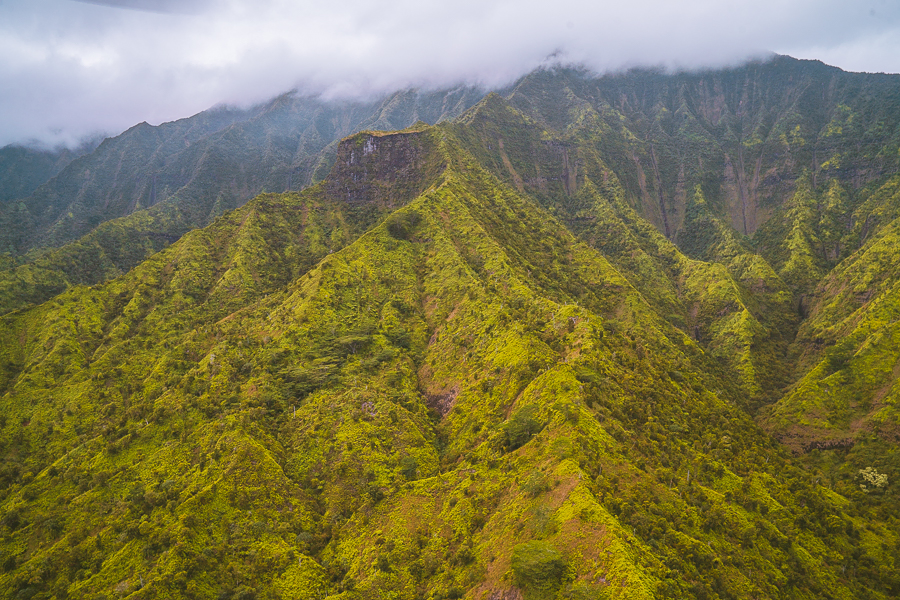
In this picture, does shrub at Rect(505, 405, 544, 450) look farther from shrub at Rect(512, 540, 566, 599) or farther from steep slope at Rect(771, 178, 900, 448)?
steep slope at Rect(771, 178, 900, 448)

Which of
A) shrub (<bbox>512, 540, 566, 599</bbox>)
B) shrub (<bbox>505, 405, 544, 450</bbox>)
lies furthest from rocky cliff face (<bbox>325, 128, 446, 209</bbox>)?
shrub (<bbox>512, 540, 566, 599</bbox>)

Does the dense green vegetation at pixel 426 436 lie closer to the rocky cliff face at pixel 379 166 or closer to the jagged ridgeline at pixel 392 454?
the jagged ridgeline at pixel 392 454

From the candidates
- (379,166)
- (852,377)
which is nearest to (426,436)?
(852,377)

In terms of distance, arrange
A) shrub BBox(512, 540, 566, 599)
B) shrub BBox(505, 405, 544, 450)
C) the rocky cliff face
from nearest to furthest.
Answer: shrub BBox(512, 540, 566, 599) < shrub BBox(505, 405, 544, 450) < the rocky cliff face

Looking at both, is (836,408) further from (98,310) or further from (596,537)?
(98,310)

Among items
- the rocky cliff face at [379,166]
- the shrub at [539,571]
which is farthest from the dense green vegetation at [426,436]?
the rocky cliff face at [379,166]

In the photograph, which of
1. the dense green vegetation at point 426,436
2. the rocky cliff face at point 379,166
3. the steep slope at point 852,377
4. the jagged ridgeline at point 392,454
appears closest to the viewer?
the jagged ridgeline at point 392,454
